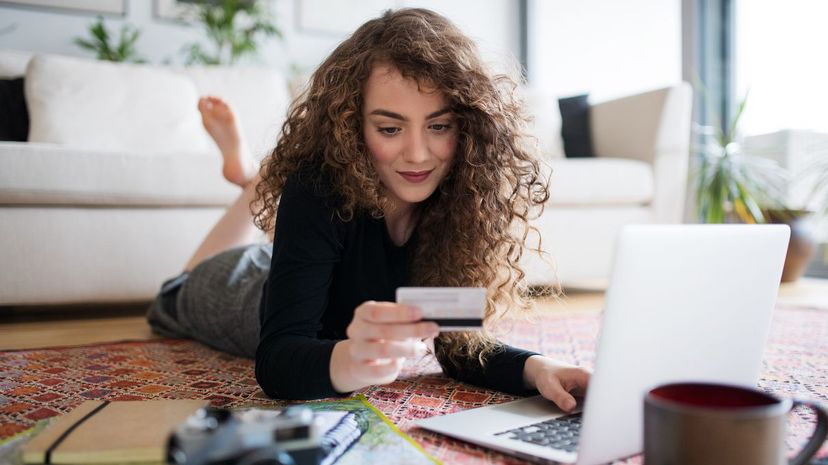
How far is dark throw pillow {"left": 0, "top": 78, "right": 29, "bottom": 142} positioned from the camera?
2.53 m

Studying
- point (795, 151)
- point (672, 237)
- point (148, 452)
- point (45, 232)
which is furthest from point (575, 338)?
point (795, 151)

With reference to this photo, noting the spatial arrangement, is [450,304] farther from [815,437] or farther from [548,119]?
[548,119]

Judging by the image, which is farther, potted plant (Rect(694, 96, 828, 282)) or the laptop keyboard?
potted plant (Rect(694, 96, 828, 282))

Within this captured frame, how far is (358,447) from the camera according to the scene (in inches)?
33.9

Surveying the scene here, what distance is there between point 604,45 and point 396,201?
3733 mm

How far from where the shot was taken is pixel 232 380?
132cm

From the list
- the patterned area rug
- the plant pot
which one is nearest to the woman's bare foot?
the patterned area rug

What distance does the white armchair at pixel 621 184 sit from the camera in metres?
2.71

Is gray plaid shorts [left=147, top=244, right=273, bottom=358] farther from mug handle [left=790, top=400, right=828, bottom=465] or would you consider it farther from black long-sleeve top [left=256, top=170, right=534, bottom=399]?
mug handle [left=790, top=400, right=828, bottom=465]

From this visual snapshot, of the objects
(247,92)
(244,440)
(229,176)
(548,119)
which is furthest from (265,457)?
(548,119)

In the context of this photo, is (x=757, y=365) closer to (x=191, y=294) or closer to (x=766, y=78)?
(x=191, y=294)

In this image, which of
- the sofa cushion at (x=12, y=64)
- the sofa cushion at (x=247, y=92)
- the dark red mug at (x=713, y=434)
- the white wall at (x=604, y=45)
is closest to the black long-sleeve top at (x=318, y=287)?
the dark red mug at (x=713, y=434)

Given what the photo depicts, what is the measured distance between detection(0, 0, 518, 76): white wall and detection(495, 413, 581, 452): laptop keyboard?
228 centimetres

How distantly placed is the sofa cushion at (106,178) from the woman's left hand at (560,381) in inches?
61.2
